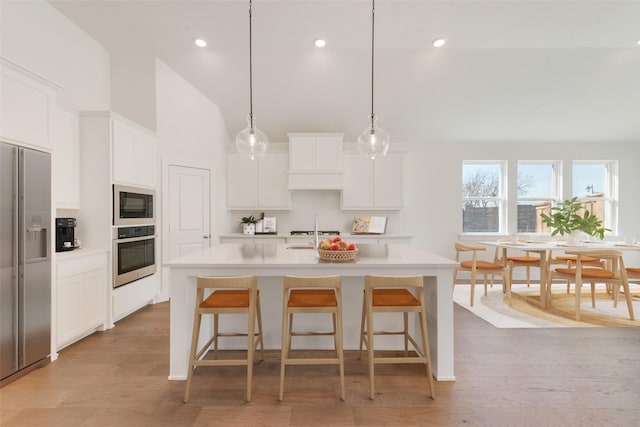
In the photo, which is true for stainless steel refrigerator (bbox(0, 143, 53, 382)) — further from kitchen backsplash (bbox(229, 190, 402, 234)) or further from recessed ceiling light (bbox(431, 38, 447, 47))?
recessed ceiling light (bbox(431, 38, 447, 47))

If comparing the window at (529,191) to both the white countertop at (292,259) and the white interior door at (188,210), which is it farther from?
the white interior door at (188,210)

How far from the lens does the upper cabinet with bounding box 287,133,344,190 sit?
5.04 m

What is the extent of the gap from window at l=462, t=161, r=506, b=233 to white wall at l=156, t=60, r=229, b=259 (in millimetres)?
4377

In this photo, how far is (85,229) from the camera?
3264mm

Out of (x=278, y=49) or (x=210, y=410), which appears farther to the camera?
(x=278, y=49)

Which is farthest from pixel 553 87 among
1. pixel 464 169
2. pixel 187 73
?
pixel 187 73

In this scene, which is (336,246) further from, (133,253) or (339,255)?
(133,253)

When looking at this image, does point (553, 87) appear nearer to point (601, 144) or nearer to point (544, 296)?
point (601, 144)

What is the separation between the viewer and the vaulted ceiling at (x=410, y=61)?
3367mm

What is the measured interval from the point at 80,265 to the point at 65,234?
349 mm

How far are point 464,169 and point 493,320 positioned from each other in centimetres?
317

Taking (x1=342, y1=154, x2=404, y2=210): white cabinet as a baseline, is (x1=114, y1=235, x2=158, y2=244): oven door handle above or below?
below

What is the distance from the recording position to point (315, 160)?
505 centimetres

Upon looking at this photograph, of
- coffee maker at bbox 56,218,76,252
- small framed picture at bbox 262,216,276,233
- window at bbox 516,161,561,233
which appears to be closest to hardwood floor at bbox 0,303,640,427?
coffee maker at bbox 56,218,76,252
